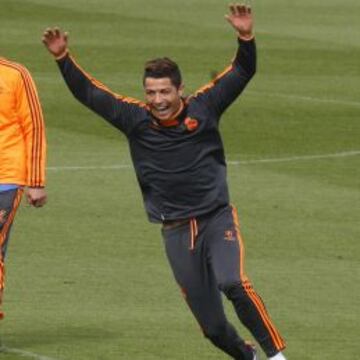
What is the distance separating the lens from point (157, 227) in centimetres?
1934

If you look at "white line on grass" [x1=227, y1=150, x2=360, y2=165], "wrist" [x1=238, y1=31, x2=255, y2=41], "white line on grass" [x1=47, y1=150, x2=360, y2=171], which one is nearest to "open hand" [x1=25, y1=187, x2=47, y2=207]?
"wrist" [x1=238, y1=31, x2=255, y2=41]

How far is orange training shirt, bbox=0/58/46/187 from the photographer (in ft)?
43.2

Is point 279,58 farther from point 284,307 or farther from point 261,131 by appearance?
point 284,307

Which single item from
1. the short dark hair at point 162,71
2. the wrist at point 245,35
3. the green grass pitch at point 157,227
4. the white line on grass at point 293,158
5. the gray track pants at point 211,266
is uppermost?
the wrist at point 245,35

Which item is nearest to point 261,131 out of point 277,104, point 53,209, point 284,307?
point 277,104

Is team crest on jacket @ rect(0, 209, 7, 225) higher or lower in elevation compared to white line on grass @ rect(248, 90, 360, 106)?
higher

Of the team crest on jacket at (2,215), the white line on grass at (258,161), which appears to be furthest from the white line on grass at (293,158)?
the team crest on jacket at (2,215)

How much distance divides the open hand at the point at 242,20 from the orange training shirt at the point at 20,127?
190 centimetres

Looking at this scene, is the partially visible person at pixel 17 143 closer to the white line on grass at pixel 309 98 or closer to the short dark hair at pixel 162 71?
the short dark hair at pixel 162 71

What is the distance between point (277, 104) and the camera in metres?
29.5

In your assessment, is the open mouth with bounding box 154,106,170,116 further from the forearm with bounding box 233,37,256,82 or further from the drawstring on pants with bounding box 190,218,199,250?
the drawstring on pants with bounding box 190,218,199,250

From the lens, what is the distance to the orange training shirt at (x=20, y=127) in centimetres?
1316

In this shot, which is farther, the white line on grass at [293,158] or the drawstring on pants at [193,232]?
the white line on grass at [293,158]

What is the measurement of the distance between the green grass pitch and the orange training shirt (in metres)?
1.32
